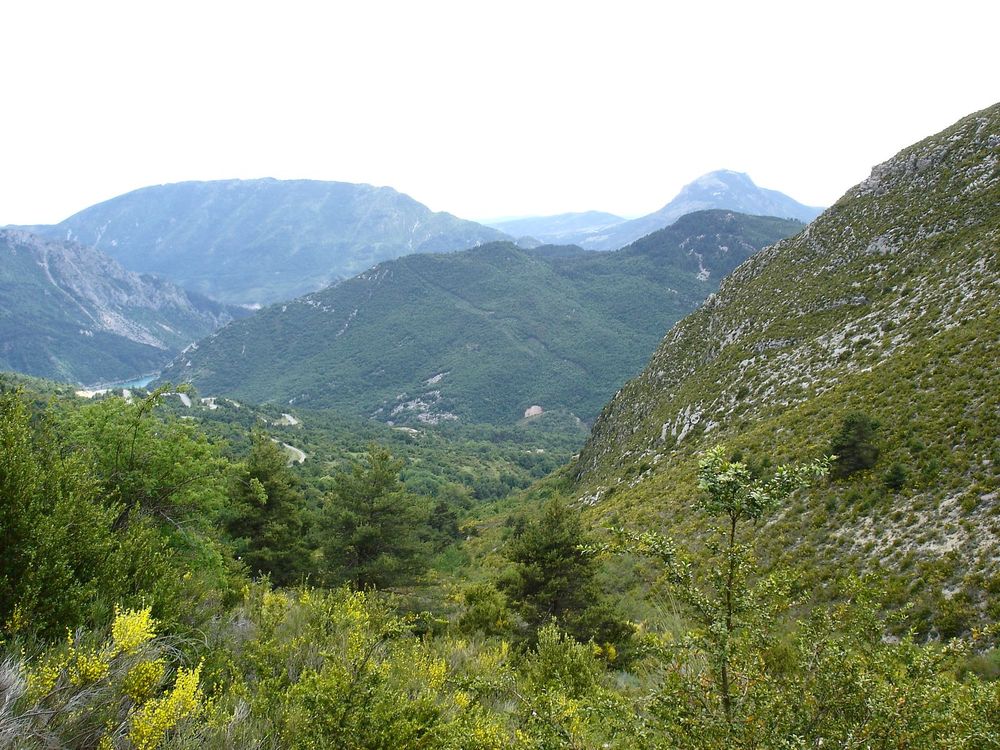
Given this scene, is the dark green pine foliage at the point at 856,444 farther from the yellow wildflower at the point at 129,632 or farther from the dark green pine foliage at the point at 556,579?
the yellow wildflower at the point at 129,632

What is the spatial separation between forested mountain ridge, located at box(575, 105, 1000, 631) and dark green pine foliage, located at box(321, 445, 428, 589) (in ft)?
37.6

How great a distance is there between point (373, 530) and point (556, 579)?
269 inches

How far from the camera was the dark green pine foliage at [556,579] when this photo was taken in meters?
12.3

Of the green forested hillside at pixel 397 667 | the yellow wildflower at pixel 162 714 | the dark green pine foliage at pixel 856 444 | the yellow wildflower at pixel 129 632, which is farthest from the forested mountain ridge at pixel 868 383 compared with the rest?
the yellow wildflower at pixel 129 632

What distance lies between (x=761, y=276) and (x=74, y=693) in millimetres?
44856

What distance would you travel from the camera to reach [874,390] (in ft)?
66.1

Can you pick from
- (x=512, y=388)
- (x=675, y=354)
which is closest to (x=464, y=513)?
(x=675, y=354)

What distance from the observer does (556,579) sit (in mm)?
12469

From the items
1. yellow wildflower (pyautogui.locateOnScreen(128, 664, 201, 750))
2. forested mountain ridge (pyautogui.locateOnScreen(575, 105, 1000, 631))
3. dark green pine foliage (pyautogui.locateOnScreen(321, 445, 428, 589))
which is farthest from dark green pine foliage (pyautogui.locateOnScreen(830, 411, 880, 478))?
yellow wildflower (pyautogui.locateOnScreen(128, 664, 201, 750))

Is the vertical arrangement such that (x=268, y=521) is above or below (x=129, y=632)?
below

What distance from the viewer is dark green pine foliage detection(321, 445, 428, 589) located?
54.0 ft

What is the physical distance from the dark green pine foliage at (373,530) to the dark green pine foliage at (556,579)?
5.39 meters

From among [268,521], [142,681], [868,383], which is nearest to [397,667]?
[142,681]

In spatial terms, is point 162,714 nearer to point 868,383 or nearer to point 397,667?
point 397,667
